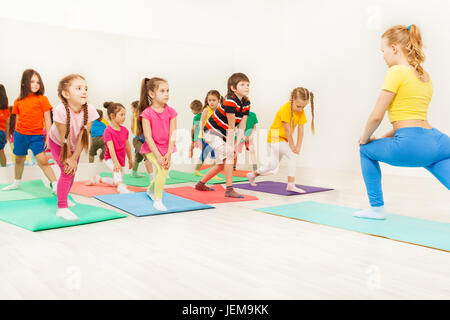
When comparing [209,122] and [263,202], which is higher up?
[209,122]

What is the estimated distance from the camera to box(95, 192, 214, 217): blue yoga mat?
3.33 meters

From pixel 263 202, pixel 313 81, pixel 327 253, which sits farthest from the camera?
pixel 313 81

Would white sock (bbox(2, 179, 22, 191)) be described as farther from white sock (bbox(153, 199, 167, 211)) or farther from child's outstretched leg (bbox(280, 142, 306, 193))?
child's outstretched leg (bbox(280, 142, 306, 193))

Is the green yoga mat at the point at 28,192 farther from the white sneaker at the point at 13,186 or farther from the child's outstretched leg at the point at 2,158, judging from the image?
the child's outstretched leg at the point at 2,158

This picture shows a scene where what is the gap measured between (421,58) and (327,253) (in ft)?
4.77

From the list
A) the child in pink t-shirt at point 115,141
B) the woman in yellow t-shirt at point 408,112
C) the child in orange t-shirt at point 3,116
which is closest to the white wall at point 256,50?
the child in orange t-shirt at point 3,116

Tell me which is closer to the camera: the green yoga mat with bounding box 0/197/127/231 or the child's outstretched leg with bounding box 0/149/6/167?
the green yoga mat with bounding box 0/197/127/231

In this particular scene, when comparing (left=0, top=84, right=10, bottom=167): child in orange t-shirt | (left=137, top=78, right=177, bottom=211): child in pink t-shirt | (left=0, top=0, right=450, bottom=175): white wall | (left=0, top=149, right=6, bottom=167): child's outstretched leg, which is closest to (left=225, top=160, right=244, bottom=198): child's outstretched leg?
(left=137, top=78, right=177, bottom=211): child in pink t-shirt

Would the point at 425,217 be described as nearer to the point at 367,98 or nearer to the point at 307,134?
the point at 367,98

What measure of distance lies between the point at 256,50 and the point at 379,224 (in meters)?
5.72

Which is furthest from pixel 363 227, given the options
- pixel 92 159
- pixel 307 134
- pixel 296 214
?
pixel 307 134

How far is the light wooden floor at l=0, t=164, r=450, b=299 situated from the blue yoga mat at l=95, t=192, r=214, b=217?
0.13 meters

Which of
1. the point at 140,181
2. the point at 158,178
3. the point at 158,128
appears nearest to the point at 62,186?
the point at 158,178

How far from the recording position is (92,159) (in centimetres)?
570
